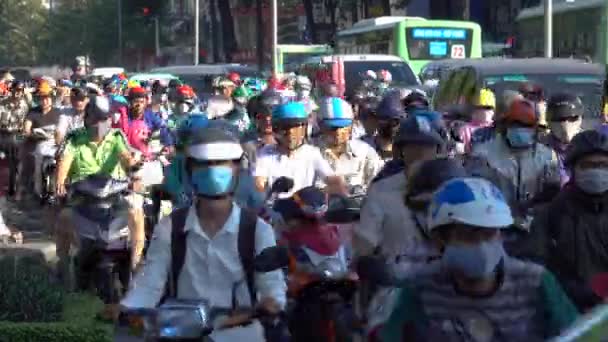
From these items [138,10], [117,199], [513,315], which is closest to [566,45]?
[117,199]

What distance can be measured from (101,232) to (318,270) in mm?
3917

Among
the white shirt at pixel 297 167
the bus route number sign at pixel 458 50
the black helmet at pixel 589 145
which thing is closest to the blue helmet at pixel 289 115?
the white shirt at pixel 297 167

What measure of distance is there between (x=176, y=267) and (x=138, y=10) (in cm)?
7988

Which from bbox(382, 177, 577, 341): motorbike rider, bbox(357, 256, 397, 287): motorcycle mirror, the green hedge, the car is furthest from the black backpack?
the car

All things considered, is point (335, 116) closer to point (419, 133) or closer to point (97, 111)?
point (97, 111)

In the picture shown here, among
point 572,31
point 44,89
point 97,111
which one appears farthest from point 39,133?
point 572,31

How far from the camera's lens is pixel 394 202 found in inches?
256

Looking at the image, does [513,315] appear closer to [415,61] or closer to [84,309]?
[84,309]

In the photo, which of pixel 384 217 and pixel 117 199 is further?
pixel 117 199

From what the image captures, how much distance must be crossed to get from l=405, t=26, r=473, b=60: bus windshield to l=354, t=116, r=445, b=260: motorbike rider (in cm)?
2804

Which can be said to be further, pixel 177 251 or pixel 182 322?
pixel 177 251

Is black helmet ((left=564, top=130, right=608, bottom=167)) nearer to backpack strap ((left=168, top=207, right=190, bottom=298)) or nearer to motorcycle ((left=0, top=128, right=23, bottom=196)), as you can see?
backpack strap ((left=168, top=207, right=190, bottom=298))

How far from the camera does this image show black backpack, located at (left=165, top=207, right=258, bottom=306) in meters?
5.41

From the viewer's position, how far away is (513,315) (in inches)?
163
